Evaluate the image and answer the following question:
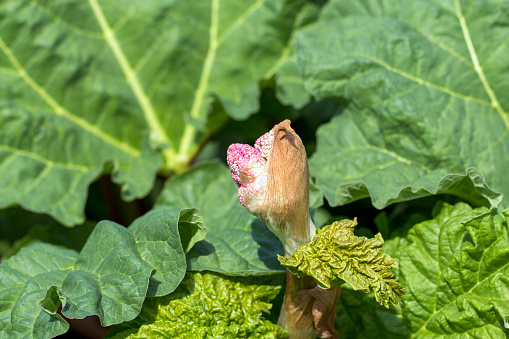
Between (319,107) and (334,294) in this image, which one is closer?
(334,294)

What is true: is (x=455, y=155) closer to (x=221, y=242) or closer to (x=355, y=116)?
(x=355, y=116)

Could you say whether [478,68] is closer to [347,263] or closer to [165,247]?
[347,263]

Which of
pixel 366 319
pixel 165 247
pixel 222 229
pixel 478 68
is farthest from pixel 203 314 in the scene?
pixel 478 68

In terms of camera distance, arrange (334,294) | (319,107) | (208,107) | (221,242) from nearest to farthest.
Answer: (334,294)
(221,242)
(208,107)
(319,107)

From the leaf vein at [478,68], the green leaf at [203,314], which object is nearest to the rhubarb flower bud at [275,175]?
the green leaf at [203,314]

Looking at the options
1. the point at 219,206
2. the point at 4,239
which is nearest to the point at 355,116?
the point at 219,206

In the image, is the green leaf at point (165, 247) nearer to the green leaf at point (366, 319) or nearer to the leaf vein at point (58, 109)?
the green leaf at point (366, 319)

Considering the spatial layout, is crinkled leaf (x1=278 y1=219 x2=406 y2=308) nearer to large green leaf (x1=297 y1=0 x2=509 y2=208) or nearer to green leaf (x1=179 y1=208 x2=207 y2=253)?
green leaf (x1=179 y1=208 x2=207 y2=253)
